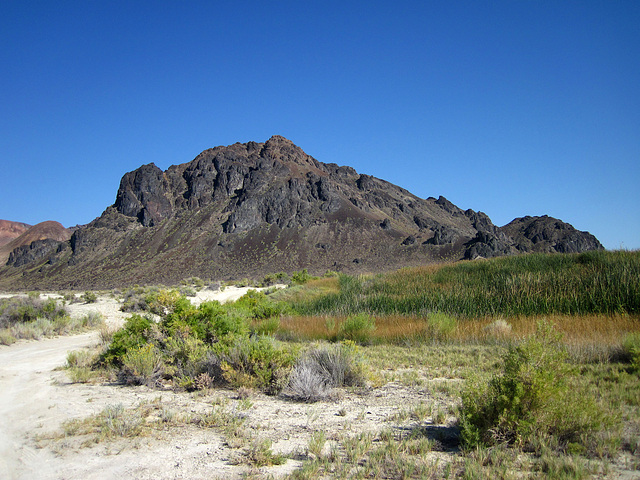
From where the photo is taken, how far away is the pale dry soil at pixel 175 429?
3.79m

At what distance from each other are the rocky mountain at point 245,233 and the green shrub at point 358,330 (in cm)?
5554

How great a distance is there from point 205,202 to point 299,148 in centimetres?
4843

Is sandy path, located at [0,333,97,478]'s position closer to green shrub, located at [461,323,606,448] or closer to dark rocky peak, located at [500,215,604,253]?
green shrub, located at [461,323,606,448]

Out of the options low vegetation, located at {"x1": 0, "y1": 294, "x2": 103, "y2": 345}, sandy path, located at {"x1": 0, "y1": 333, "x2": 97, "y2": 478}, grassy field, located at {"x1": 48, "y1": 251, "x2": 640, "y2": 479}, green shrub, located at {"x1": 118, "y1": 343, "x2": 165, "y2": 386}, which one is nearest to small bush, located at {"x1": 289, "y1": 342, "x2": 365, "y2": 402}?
grassy field, located at {"x1": 48, "y1": 251, "x2": 640, "y2": 479}

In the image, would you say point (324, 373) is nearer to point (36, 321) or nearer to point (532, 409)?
point (532, 409)

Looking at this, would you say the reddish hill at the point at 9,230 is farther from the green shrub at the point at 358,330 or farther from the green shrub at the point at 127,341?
the green shrub at the point at 358,330

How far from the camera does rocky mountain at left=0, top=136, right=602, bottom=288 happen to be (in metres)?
76.6

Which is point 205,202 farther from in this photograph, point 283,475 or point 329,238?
point 283,475

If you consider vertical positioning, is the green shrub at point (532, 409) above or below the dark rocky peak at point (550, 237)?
below

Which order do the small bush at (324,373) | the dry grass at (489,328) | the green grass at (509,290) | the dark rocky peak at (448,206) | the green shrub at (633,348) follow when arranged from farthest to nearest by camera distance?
the dark rocky peak at (448,206) → the green grass at (509,290) → the dry grass at (489,328) → the green shrub at (633,348) → the small bush at (324,373)

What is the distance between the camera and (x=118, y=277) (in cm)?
7238

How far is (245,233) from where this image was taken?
9038 cm

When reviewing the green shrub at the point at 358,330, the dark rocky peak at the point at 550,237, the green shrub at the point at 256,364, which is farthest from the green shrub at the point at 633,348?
the dark rocky peak at the point at 550,237

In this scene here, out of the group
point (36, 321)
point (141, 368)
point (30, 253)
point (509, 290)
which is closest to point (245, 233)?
point (30, 253)
